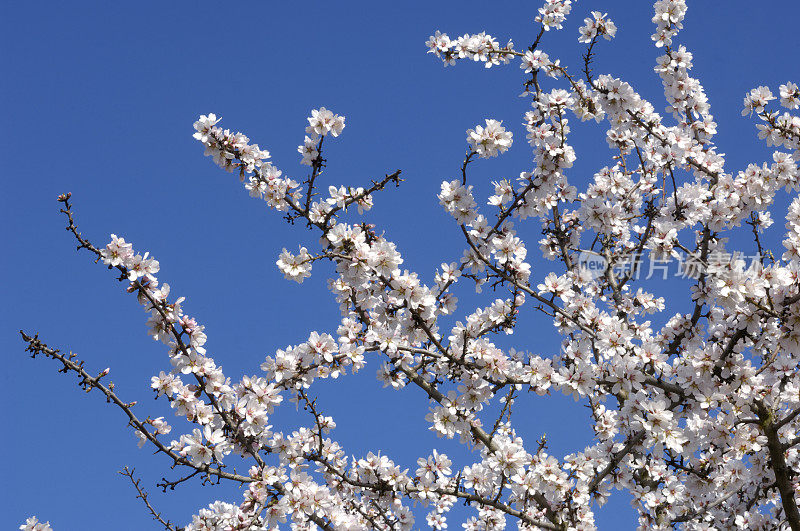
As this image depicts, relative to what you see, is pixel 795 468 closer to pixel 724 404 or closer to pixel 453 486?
pixel 724 404

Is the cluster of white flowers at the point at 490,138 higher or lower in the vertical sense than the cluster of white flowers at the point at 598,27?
lower

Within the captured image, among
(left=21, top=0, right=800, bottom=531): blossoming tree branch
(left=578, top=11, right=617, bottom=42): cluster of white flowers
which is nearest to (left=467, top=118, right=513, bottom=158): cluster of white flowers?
(left=21, top=0, right=800, bottom=531): blossoming tree branch

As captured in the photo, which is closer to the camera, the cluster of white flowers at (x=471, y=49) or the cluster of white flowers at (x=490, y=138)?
the cluster of white flowers at (x=490, y=138)

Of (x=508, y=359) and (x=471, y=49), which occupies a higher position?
(x=471, y=49)

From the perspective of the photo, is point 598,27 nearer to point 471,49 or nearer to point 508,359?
point 471,49

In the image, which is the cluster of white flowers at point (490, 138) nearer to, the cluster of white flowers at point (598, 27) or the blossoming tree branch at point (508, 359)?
the blossoming tree branch at point (508, 359)

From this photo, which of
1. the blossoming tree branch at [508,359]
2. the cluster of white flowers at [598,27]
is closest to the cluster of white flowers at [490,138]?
the blossoming tree branch at [508,359]

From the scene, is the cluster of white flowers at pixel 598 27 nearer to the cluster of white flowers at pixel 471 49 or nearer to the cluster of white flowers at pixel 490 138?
the cluster of white flowers at pixel 471 49

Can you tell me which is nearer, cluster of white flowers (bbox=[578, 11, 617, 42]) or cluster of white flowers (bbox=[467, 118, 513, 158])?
cluster of white flowers (bbox=[467, 118, 513, 158])

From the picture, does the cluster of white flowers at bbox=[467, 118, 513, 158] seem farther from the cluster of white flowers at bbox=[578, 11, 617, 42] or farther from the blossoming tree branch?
the cluster of white flowers at bbox=[578, 11, 617, 42]

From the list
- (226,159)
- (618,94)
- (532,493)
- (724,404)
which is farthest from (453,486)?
(618,94)

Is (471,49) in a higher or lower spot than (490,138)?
higher

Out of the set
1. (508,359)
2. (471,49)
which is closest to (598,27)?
(471,49)

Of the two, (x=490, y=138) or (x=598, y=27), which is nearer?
(x=490, y=138)
